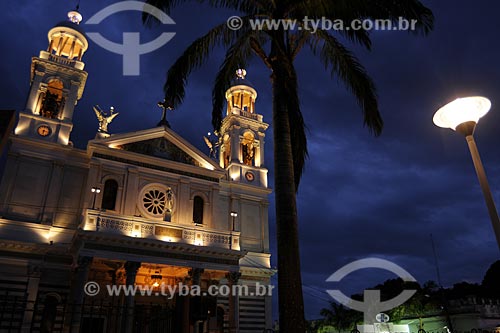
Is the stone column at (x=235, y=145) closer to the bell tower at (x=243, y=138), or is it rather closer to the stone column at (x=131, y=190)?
the bell tower at (x=243, y=138)

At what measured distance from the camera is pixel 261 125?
3180 cm

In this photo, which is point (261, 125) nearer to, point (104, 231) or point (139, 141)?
point (139, 141)

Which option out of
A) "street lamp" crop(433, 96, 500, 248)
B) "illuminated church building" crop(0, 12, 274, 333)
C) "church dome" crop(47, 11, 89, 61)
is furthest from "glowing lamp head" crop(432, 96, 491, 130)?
"church dome" crop(47, 11, 89, 61)

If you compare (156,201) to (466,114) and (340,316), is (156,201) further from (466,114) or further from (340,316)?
(340,316)

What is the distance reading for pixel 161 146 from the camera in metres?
25.7

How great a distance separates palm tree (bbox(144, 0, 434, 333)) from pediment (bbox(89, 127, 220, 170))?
48.2ft

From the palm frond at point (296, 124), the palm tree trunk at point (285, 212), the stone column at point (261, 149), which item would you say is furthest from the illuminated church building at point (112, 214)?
the palm tree trunk at point (285, 212)

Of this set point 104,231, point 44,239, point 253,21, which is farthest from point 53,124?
point 253,21

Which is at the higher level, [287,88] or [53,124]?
[53,124]

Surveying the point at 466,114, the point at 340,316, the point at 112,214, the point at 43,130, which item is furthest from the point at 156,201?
the point at 340,316

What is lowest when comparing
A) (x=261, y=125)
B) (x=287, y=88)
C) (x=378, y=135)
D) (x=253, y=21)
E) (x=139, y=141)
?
(x=378, y=135)

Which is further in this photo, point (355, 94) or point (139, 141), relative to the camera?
point (139, 141)

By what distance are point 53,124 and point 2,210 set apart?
20.2ft

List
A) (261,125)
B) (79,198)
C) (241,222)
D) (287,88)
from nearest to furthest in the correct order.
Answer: (287,88) → (79,198) → (241,222) → (261,125)
